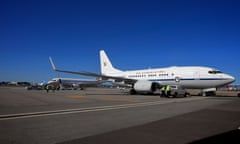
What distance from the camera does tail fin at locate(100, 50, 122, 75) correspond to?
117 feet

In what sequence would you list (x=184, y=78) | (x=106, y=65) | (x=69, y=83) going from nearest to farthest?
1. (x=184, y=78)
2. (x=106, y=65)
3. (x=69, y=83)

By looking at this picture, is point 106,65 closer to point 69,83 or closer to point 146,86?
point 146,86

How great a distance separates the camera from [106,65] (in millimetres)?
36594

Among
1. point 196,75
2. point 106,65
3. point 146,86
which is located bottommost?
point 146,86

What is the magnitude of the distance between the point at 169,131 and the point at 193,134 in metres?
0.65

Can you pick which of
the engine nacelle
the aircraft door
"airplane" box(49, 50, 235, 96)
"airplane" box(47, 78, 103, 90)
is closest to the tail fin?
"airplane" box(49, 50, 235, 96)

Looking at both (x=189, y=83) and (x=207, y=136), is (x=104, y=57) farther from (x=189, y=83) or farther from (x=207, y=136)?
(x=207, y=136)

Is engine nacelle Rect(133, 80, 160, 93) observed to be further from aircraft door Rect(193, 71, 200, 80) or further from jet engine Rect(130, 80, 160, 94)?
aircraft door Rect(193, 71, 200, 80)

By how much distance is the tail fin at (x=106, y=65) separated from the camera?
35.8m

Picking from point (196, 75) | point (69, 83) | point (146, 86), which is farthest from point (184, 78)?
point (69, 83)

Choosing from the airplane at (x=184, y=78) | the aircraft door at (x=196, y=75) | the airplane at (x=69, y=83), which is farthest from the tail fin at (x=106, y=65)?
the airplane at (x=69, y=83)

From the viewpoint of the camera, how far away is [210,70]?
22.2 m

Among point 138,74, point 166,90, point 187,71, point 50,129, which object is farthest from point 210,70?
point 50,129

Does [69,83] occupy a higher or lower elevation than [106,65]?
lower
